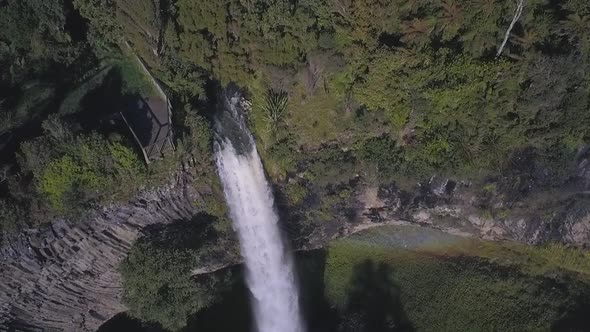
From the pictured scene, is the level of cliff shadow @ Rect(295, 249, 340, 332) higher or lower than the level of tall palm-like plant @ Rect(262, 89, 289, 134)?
lower

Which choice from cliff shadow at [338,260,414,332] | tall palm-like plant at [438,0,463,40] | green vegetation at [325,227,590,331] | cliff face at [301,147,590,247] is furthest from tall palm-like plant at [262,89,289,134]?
cliff shadow at [338,260,414,332]

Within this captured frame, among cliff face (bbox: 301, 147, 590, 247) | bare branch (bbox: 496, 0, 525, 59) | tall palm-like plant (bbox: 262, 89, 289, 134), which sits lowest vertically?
cliff face (bbox: 301, 147, 590, 247)

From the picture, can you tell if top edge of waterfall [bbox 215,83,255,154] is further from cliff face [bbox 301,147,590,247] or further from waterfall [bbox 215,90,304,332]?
cliff face [bbox 301,147,590,247]

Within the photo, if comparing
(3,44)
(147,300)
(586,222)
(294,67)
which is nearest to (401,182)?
(294,67)

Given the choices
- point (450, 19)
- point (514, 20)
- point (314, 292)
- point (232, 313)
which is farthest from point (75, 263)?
point (514, 20)

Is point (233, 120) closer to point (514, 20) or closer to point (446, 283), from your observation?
point (514, 20)

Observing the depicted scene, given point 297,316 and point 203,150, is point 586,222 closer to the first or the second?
point 297,316

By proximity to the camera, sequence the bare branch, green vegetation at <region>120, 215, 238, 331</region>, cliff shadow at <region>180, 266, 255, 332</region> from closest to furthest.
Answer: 1. the bare branch
2. green vegetation at <region>120, 215, 238, 331</region>
3. cliff shadow at <region>180, 266, 255, 332</region>
